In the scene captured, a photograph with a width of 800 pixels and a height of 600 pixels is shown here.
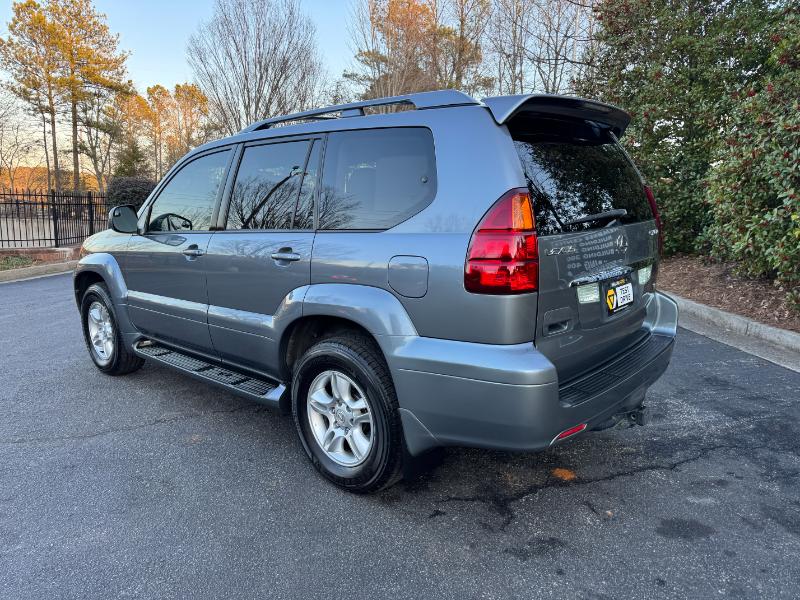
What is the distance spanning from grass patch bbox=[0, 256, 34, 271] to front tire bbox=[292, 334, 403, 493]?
11.1m

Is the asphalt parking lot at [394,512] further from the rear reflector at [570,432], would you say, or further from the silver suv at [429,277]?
the rear reflector at [570,432]

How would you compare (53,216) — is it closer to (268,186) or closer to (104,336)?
(104,336)

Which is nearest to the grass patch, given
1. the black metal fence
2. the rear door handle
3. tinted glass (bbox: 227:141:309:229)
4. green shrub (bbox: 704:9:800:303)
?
the black metal fence

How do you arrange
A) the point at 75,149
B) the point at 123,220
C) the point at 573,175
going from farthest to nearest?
the point at 75,149, the point at 123,220, the point at 573,175

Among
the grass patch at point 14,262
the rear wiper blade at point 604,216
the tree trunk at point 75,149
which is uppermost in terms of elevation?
the tree trunk at point 75,149

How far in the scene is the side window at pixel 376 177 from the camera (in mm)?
2498

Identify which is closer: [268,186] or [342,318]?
[342,318]

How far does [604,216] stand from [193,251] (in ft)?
8.29

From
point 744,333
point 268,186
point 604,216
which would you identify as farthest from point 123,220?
point 744,333

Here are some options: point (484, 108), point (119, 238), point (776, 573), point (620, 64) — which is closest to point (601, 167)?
point (484, 108)

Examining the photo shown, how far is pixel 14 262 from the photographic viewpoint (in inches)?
461

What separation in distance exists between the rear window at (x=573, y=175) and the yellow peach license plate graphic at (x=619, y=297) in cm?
33

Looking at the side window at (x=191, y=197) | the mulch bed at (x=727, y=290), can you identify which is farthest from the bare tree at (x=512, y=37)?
the side window at (x=191, y=197)

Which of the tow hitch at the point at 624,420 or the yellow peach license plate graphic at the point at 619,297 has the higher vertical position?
the yellow peach license plate graphic at the point at 619,297
